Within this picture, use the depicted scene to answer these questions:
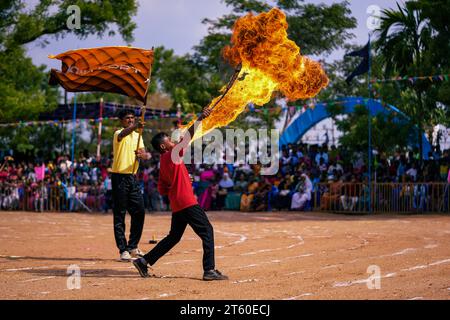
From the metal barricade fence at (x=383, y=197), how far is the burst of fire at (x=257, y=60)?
1269 cm

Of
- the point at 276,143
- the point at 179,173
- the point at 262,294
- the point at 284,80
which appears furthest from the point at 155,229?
the point at 276,143

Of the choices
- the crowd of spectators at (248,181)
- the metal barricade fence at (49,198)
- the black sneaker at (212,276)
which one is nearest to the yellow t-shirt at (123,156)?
the black sneaker at (212,276)

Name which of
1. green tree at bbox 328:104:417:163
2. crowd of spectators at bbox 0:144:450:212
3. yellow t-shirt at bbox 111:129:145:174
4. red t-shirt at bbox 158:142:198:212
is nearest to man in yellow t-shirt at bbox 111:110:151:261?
yellow t-shirt at bbox 111:129:145:174

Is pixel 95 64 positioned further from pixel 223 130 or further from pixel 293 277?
pixel 223 130

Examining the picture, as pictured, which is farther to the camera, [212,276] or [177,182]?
[177,182]

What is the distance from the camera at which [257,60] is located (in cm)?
1125

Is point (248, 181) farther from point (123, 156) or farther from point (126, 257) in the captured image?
point (126, 257)

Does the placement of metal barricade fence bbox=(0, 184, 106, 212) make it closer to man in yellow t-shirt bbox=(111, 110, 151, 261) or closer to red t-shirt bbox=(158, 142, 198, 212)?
man in yellow t-shirt bbox=(111, 110, 151, 261)

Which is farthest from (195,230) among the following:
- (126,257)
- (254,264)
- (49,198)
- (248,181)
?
(49,198)

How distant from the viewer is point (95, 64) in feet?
37.0

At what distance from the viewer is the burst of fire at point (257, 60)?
11.1 meters

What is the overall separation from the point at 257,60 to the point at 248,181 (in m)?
17.5

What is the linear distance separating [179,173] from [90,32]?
76.9ft

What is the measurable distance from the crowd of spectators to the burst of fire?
12829mm
